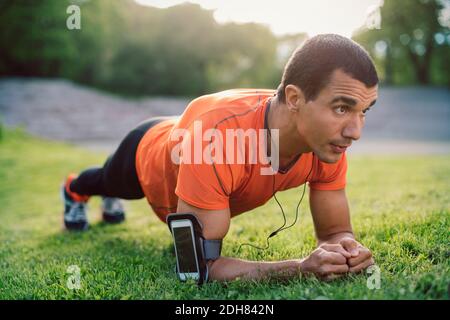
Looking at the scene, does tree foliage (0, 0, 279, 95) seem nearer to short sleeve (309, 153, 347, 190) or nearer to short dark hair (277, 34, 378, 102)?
short sleeve (309, 153, 347, 190)

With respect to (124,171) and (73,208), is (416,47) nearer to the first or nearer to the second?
(73,208)

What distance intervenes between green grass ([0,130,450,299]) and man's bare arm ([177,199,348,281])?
64mm

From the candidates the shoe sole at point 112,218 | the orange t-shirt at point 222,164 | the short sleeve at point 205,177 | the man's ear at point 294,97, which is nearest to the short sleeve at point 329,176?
the orange t-shirt at point 222,164

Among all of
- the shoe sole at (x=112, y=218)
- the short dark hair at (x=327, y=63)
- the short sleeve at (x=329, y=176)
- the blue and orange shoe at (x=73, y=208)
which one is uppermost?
the short dark hair at (x=327, y=63)

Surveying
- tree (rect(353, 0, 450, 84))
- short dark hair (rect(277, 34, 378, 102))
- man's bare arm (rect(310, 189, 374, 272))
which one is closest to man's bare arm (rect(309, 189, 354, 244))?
man's bare arm (rect(310, 189, 374, 272))

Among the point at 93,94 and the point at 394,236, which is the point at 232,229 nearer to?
the point at 394,236

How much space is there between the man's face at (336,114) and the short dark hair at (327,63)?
35 mm

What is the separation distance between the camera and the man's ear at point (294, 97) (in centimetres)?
292

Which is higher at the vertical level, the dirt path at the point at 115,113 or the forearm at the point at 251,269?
the forearm at the point at 251,269

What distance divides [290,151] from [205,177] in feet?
2.07

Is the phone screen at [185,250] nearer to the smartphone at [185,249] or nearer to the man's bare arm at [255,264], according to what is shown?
the smartphone at [185,249]

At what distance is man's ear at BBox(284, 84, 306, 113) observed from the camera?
2918 mm

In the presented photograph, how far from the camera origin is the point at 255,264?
10.1 feet
